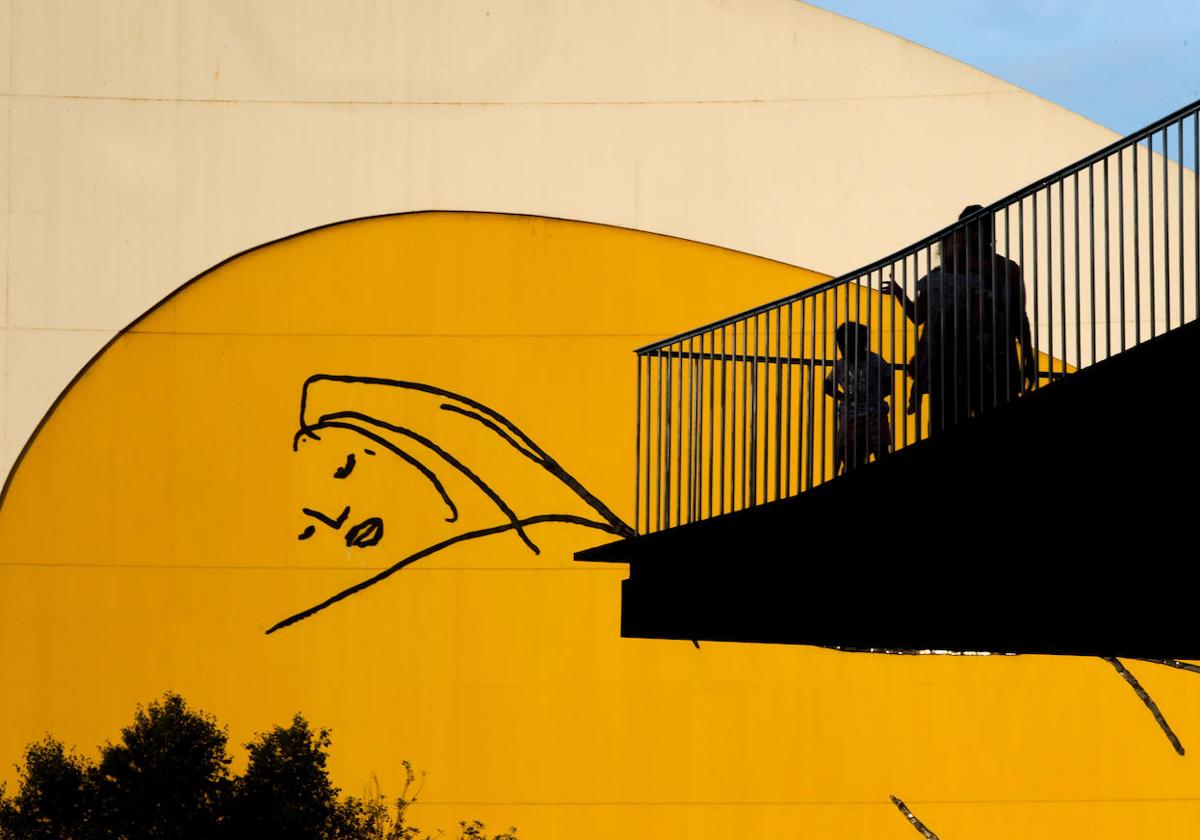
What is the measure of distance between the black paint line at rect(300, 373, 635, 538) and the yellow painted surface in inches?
3.5

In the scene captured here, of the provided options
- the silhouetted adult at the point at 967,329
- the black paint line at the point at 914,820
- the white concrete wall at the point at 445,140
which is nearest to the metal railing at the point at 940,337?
the silhouetted adult at the point at 967,329

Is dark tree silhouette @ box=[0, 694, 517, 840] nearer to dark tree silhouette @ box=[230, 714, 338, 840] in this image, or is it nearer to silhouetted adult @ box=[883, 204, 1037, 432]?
dark tree silhouette @ box=[230, 714, 338, 840]

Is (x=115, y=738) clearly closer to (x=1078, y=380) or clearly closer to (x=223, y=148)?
(x=223, y=148)

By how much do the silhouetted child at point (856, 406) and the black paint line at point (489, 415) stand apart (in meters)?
4.45

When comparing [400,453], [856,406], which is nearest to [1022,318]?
[856,406]

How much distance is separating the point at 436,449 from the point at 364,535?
1.16 meters

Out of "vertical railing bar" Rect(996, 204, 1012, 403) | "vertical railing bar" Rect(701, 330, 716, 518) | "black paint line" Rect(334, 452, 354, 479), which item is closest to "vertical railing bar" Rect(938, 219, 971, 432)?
"vertical railing bar" Rect(996, 204, 1012, 403)

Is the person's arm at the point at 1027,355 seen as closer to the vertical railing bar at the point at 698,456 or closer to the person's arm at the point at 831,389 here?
the person's arm at the point at 831,389

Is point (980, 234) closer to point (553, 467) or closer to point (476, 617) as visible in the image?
point (553, 467)

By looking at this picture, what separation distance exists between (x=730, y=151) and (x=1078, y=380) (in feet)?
26.6

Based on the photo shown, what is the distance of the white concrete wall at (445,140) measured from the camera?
14.9 metres

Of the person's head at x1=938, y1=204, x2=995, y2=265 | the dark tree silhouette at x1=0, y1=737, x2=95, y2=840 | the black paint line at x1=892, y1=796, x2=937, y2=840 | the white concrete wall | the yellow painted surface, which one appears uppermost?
the white concrete wall

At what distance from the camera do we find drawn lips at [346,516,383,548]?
47.0ft

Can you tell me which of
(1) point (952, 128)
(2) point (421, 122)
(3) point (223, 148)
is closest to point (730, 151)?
(1) point (952, 128)
